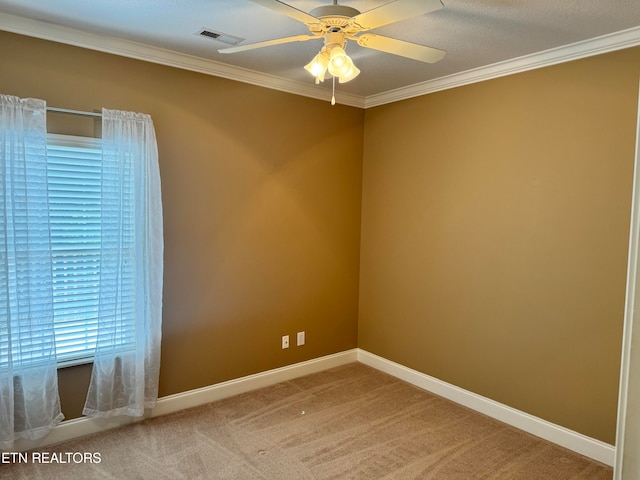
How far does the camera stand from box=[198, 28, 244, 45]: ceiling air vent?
268cm

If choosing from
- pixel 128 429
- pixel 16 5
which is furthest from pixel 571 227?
pixel 16 5

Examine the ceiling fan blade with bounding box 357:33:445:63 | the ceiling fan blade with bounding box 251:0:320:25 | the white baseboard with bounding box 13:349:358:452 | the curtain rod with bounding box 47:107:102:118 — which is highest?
the ceiling fan blade with bounding box 251:0:320:25

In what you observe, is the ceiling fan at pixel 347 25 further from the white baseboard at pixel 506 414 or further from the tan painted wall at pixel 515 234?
the white baseboard at pixel 506 414

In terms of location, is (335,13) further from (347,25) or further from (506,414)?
(506,414)

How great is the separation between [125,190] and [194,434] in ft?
5.54

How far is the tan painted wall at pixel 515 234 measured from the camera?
8.88 feet

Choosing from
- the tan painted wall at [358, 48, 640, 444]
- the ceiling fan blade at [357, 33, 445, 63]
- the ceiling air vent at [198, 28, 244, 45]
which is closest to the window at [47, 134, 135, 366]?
the ceiling air vent at [198, 28, 244, 45]

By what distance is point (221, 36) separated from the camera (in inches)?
108

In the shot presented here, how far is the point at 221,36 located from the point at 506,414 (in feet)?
10.7

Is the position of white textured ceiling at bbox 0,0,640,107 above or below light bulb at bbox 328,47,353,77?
above

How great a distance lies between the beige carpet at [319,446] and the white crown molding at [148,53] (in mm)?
2529

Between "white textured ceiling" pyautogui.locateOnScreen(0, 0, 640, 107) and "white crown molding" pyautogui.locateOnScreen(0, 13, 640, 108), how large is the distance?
1 centimetres

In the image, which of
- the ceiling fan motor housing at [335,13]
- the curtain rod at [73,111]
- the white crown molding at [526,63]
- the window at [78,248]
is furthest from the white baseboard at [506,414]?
the curtain rod at [73,111]

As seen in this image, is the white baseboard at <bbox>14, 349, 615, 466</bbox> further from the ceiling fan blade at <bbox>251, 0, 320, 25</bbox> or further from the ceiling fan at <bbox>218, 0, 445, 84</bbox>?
the ceiling fan blade at <bbox>251, 0, 320, 25</bbox>
